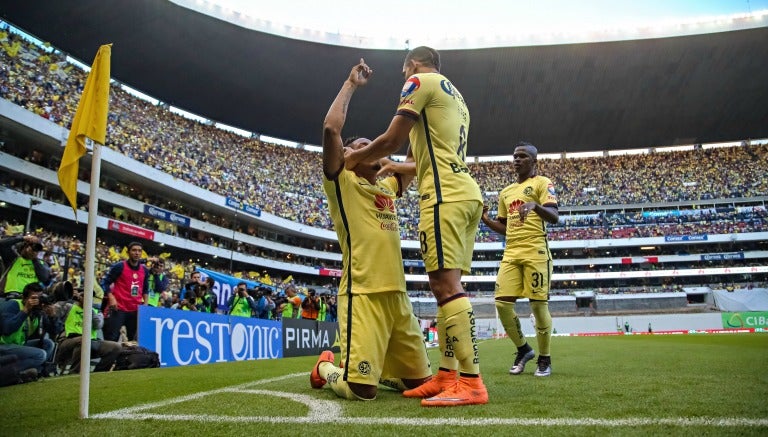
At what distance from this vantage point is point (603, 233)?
2090 inches

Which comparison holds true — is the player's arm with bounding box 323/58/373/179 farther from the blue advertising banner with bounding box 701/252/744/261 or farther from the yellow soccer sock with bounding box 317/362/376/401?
the blue advertising banner with bounding box 701/252/744/261

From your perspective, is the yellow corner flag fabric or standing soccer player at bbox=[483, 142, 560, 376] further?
standing soccer player at bbox=[483, 142, 560, 376]

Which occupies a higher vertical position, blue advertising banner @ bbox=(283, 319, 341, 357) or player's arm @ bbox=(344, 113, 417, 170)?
player's arm @ bbox=(344, 113, 417, 170)

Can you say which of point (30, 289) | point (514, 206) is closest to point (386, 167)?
point (514, 206)

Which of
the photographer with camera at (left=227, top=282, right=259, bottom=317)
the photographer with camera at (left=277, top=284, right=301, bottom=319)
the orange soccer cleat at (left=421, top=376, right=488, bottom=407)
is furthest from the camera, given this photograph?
the photographer with camera at (left=277, top=284, right=301, bottom=319)

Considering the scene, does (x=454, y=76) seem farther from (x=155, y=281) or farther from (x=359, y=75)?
(x=359, y=75)

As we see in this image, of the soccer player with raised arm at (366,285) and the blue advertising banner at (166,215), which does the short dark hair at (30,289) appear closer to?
the soccer player with raised arm at (366,285)

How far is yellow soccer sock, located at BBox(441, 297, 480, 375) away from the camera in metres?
2.92

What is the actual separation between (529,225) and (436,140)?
2.32 m

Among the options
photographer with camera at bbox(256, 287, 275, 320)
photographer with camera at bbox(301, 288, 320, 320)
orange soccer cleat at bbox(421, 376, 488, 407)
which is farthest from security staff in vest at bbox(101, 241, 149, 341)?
photographer with camera at bbox(301, 288, 320, 320)

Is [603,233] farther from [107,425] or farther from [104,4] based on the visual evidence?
[107,425]

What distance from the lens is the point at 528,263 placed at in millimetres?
5094

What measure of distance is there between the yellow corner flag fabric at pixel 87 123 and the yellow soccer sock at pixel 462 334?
2.20 metres

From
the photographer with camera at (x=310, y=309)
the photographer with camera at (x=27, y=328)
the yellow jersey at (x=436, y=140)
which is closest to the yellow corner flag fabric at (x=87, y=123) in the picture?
the yellow jersey at (x=436, y=140)
